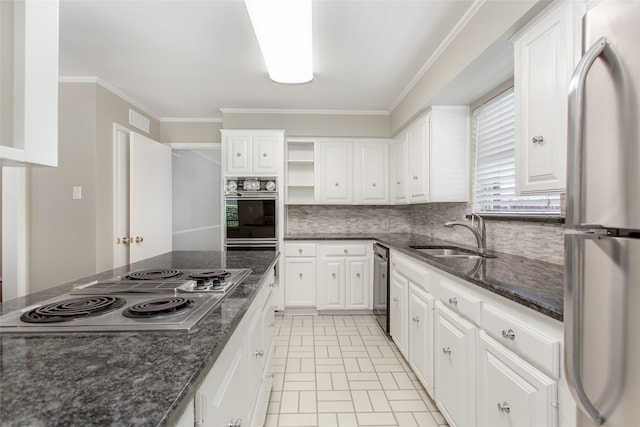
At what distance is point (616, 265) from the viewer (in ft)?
2.31

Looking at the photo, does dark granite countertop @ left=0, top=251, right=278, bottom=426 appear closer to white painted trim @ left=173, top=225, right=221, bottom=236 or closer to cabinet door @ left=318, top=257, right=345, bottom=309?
cabinet door @ left=318, top=257, right=345, bottom=309

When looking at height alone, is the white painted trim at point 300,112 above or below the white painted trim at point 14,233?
above

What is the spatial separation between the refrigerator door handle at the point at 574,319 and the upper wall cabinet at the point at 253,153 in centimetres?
322

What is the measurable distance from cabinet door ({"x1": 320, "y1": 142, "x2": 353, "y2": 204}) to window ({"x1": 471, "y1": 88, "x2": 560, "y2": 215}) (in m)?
1.58

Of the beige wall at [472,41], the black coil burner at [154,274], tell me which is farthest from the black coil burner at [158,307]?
the beige wall at [472,41]

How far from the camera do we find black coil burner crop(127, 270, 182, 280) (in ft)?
→ 4.79

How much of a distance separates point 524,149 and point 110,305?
1.91 metres

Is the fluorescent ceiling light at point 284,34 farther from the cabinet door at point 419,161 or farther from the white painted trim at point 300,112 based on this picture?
the white painted trim at point 300,112

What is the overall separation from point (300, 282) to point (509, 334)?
9.02 ft

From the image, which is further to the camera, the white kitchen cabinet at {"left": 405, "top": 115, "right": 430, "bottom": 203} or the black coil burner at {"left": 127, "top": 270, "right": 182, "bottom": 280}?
the white kitchen cabinet at {"left": 405, "top": 115, "right": 430, "bottom": 203}

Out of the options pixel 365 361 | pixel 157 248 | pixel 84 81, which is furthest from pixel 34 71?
pixel 157 248

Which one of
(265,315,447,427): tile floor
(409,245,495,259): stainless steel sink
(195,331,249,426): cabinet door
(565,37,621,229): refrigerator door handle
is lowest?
(265,315,447,427): tile floor

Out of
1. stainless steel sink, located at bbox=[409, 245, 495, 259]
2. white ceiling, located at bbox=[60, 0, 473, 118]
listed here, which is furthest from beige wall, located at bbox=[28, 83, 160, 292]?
stainless steel sink, located at bbox=[409, 245, 495, 259]

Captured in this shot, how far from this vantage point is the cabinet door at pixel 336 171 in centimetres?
397
